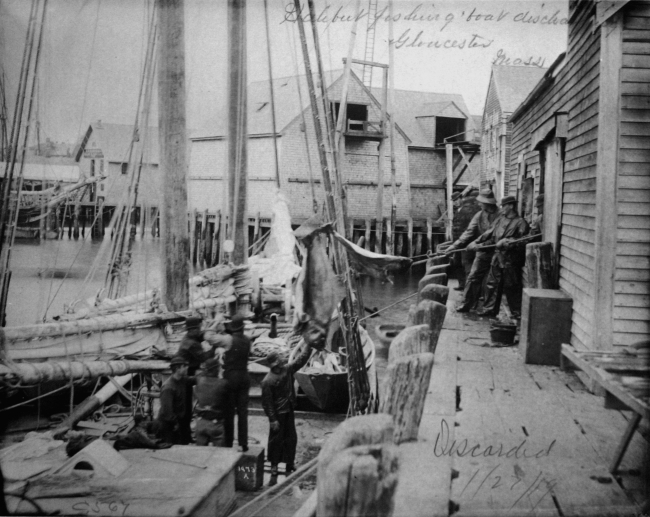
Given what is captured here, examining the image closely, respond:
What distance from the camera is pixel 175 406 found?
17.9 feet

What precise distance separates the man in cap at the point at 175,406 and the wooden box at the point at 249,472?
87 cm

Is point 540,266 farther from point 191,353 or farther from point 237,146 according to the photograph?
point 191,353

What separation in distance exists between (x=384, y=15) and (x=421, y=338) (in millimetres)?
2946

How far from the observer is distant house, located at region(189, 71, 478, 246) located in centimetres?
821

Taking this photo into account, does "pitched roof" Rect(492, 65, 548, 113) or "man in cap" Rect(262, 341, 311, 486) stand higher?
"pitched roof" Rect(492, 65, 548, 113)

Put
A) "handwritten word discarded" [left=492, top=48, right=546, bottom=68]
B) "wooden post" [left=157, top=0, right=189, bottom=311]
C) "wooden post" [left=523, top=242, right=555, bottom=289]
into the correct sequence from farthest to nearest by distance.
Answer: "wooden post" [left=523, top=242, right=555, bottom=289] < "wooden post" [left=157, top=0, right=189, bottom=311] < "handwritten word discarded" [left=492, top=48, right=546, bottom=68]

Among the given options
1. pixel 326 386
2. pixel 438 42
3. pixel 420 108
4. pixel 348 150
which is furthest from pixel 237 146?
pixel 420 108

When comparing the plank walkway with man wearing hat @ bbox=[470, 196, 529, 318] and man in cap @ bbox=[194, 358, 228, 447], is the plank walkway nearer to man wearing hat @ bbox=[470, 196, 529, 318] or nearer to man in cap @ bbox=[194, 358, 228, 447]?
man in cap @ bbox=[194, 358, 228, 447]

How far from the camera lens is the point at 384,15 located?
477 cm

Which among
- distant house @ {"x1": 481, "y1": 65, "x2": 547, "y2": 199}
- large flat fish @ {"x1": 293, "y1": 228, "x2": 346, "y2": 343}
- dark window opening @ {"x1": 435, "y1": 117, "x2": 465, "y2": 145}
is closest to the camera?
large flat fish @ {"x1": 293, "y1": 228, "x2": 346, "y2": 343}

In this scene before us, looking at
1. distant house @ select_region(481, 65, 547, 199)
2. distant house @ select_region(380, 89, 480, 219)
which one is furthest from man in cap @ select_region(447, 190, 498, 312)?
distant house @ select_region(380, 89, 480, 219)

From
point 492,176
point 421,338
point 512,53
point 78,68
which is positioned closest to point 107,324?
point 78,68

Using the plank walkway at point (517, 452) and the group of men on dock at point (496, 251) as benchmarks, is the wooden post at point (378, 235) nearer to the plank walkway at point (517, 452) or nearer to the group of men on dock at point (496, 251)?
the group of men on dock at point (496, 251)

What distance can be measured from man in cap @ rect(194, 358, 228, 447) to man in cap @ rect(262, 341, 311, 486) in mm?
589
